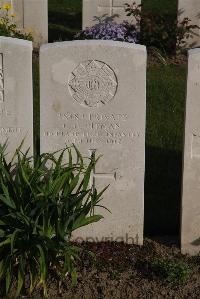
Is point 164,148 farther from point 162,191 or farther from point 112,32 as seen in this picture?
point 112,32

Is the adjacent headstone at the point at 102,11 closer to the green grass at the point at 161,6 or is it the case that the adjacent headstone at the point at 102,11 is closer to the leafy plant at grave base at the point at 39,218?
the green grass at the point at 161,6

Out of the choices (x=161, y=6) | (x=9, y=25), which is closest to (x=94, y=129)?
(x=9, y=25)

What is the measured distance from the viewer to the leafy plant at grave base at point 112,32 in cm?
1100

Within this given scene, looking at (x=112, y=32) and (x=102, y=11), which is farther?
(x=102, y=11)

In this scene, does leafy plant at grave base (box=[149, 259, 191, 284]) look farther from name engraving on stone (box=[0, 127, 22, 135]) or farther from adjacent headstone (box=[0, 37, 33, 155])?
name engraving on stone (box=[0, 127, 22, 135])

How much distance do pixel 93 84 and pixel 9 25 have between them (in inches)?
234

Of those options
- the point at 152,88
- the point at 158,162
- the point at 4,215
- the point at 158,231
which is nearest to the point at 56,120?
the point at 4,215

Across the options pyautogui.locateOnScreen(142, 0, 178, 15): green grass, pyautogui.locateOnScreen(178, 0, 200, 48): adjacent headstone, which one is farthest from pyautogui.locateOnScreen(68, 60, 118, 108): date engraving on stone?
pyautogui.locateOnScreen(142, 0, 178, 15): green grass

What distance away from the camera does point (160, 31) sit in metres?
11.3

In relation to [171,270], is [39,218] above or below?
above

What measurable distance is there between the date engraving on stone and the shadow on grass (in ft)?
4.56

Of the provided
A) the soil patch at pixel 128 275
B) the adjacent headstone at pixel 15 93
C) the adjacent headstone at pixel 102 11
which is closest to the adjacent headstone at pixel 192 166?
the soil patch at pixel 128 275

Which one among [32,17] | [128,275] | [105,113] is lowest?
[128,275]

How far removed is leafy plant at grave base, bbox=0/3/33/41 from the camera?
10.6 metres
